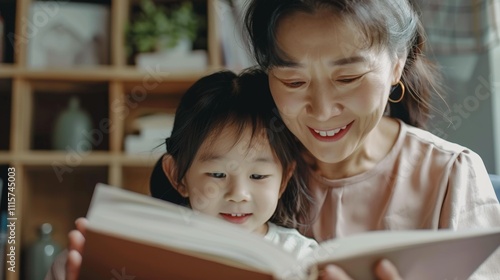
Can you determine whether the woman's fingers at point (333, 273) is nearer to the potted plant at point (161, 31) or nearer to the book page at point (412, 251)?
the book page at point (412, 251)

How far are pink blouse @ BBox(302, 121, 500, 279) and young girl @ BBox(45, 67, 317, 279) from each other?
0.17ft

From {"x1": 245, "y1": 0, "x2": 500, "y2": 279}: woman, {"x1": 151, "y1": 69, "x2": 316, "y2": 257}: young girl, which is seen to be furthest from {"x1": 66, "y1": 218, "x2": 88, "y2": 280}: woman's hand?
{"x1": 245, "y1": 0, "x2": 500, "y2": 279}: woman

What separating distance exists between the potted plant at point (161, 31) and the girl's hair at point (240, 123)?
121 centimetres

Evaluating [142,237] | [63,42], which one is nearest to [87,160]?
[63,42]

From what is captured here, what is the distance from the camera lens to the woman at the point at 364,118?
958 mm

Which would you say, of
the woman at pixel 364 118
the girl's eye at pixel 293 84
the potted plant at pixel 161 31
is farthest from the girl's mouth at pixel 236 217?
the potted plant at pixel 161 31

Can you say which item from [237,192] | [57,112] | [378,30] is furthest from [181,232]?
[57,112]

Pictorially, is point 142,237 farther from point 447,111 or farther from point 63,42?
point 63,42

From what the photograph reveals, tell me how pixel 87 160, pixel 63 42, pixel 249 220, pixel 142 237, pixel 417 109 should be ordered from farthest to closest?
pixel 63 42 → pixel 87 160 → pixel 417 109 → pixel 249 220 → pixel 142 237

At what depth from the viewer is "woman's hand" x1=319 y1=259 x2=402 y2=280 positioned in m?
0.69

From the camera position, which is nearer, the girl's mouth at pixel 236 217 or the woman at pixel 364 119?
the woman at pixel 364 119

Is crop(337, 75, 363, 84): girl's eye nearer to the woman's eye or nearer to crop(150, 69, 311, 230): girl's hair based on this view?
the woman's eye

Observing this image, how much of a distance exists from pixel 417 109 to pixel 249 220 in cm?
38

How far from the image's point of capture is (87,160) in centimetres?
223
